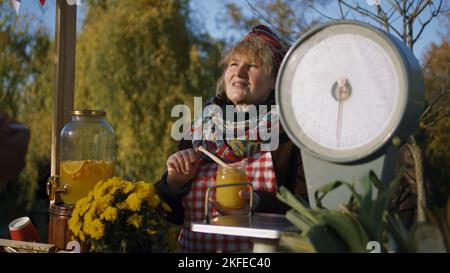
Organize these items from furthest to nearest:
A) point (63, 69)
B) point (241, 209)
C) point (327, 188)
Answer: point (63, 69)
point (241, 209)
point (327, 188)

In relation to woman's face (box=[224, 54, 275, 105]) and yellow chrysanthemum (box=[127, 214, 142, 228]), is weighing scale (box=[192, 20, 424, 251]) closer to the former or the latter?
yellow chrysanthemum (box=[127, 214, 142, 228])

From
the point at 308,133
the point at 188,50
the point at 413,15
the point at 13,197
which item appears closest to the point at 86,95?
the point at 188,50

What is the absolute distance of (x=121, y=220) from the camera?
1341mm

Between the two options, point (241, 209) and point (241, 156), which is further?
point (241, 156)

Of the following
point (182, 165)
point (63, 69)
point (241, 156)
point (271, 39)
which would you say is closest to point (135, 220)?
point (182, 165)

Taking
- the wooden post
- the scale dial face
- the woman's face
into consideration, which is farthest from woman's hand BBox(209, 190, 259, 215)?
the wooden post

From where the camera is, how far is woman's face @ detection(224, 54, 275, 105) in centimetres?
161

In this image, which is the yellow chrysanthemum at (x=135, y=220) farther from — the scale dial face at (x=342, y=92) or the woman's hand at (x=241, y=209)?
the scale dial face at (x=342, y=92)

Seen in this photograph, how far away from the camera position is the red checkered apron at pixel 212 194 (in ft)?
5.08

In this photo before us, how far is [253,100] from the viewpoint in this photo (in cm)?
163

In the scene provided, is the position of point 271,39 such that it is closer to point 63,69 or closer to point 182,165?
point 182,165

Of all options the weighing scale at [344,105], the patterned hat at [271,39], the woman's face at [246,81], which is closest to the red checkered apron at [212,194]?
the woman's face at [246,81]

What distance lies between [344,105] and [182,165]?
0.59m
